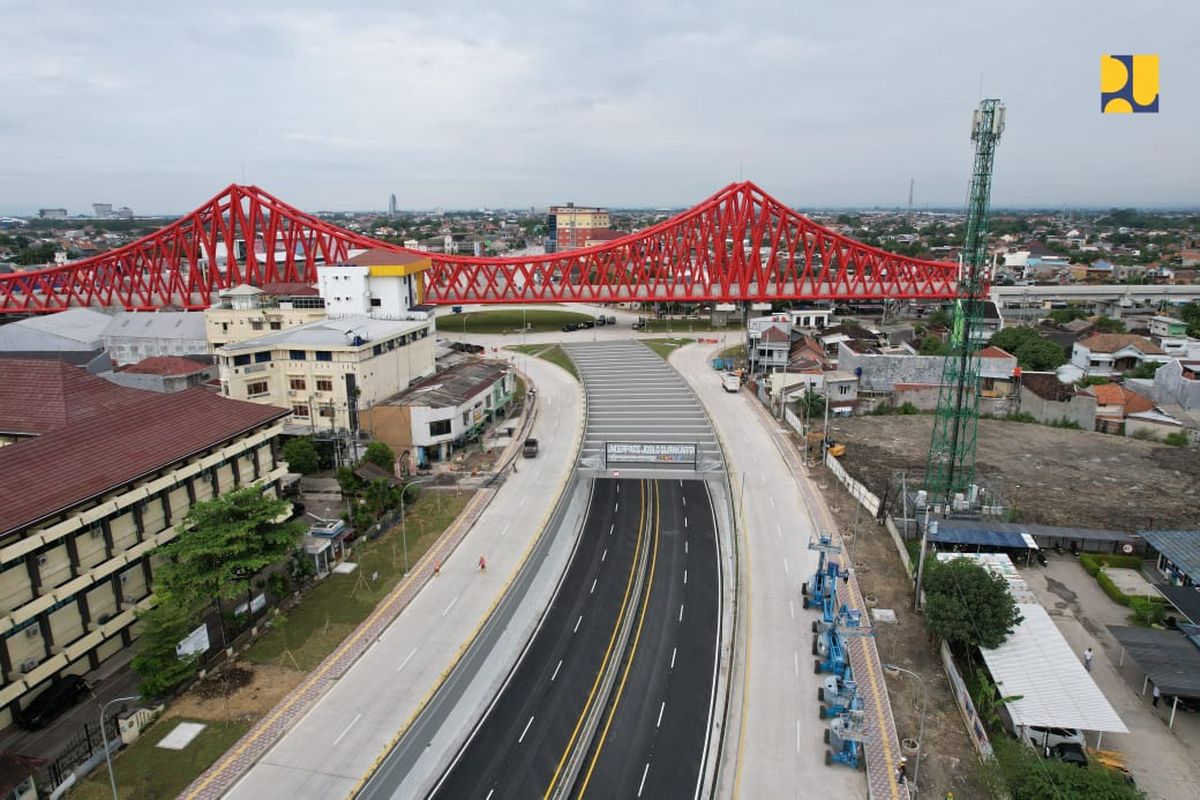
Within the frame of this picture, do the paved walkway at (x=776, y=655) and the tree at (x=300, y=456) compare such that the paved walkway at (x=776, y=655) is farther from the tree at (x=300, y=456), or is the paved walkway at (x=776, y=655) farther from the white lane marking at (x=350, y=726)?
the tree at (x=300, y=456)

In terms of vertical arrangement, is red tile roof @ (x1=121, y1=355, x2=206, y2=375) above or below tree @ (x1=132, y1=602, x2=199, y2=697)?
above

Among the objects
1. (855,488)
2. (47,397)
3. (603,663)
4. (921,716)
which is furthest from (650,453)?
(47,397)

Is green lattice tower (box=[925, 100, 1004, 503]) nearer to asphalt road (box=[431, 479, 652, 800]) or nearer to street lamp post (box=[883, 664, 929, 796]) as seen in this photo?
street lamp post (box=[883, 664, 929, 796])

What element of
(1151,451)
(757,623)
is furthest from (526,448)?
(1151,451)

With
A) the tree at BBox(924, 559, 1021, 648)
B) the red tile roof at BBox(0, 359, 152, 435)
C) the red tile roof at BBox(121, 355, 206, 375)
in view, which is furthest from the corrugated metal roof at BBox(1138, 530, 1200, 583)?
the red tile roof at BBox(121, 355, 206, 375)

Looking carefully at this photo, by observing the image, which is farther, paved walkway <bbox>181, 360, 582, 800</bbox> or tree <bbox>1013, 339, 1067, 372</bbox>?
tree <bbox>1013, 339, 1067, 372</bbox>

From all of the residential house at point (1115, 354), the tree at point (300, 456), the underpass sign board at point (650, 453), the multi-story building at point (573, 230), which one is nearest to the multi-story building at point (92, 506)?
the tree at point (300, 456)
